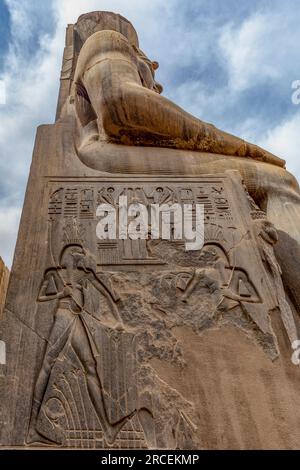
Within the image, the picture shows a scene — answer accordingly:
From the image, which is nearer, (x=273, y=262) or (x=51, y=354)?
(x=51, y=354)

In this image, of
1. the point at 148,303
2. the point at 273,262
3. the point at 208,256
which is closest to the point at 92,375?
the point at 148,303

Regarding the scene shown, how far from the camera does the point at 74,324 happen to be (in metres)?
3.03

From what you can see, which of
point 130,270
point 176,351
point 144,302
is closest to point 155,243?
point 130,270

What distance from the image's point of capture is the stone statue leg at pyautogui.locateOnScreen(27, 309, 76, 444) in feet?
8.62

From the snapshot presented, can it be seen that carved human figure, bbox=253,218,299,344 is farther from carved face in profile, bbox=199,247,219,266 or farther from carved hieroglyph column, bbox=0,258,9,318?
carved hieroglyph column, bbox=0,258,9,318

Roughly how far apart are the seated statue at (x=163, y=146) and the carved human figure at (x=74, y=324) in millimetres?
1204

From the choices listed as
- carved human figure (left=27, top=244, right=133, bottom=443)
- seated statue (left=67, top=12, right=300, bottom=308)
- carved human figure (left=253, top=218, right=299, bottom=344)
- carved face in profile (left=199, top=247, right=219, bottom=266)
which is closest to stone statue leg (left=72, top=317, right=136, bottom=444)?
carved human figure (left=27, top=244, right=133, bottom=443)

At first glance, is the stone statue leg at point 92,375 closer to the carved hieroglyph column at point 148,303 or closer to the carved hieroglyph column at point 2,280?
the carved hieroglyph column at point 148,303

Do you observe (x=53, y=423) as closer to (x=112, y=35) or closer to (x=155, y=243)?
(x=155, y=243)

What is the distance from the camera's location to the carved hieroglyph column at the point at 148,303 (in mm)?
2725

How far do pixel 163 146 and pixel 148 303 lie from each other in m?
1.99

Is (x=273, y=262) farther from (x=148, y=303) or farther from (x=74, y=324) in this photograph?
(x=74, y=324)

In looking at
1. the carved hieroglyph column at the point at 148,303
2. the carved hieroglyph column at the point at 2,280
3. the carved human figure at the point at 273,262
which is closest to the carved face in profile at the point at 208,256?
the carved hieroglyph column at the point at 148,303
